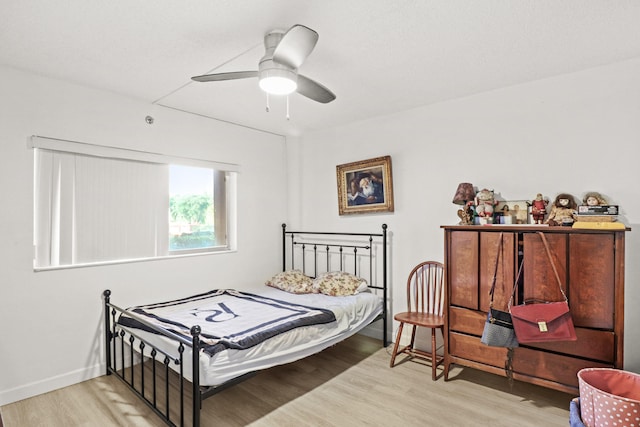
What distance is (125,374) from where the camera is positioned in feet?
9.57

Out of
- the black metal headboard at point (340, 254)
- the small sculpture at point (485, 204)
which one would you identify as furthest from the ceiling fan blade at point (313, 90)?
the black metal headboard at point (340, 254)

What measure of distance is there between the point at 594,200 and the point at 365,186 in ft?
6.54

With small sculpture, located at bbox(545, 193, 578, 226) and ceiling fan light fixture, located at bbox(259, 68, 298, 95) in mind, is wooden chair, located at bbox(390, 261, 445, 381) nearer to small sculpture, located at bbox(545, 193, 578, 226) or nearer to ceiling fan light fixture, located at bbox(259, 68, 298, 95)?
small sculpture, located at bbox(545, 193, 578, 226)

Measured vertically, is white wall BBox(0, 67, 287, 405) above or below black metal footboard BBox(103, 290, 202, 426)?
above

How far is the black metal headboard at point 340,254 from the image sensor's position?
372 centimetres

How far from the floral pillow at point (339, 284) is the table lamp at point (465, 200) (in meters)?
1.22

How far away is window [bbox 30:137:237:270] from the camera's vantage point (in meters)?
2.70

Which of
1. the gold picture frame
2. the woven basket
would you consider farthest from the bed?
the woven basket

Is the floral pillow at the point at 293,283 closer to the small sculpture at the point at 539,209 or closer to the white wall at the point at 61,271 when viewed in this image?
the white wall at the point at 61,271

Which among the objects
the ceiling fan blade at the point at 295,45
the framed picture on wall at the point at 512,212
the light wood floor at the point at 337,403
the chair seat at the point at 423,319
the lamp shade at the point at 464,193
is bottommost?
the light wood floor at the point at 337,403

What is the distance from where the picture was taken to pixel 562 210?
99.7 inches

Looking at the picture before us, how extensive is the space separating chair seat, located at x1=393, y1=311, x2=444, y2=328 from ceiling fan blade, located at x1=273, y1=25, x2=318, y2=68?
7.33ft

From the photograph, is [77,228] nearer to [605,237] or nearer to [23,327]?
[23,327]

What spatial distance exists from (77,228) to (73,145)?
67 cm
